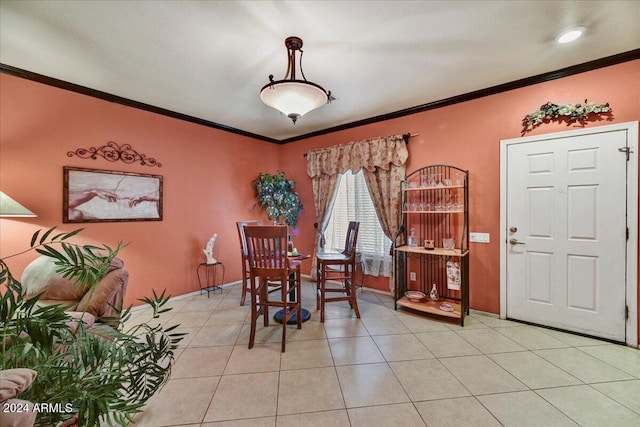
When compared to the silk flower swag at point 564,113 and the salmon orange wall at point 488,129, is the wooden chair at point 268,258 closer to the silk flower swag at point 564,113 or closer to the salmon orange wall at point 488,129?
the salmon orange wall at point 488,129

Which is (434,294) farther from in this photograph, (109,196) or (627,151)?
(109,196)

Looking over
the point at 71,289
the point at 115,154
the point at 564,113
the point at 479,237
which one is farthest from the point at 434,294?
the point at 115,154

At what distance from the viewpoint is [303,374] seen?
2012 mm

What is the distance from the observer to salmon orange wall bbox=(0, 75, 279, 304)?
2.52 metres

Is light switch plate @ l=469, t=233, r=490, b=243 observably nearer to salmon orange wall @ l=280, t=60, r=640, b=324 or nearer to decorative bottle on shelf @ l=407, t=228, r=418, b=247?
salmon orange wall @ l=280, t=60, r=640, b=324

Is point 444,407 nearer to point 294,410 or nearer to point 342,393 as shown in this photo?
point 342,393

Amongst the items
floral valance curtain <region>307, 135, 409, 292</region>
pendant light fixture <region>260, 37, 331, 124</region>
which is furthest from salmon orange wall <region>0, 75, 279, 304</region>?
pendant light fixture <region>260, 37, 331, 124</region>

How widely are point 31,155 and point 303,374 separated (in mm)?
3464

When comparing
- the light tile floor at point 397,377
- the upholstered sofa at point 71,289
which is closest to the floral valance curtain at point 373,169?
the light tile floor at point 397,377

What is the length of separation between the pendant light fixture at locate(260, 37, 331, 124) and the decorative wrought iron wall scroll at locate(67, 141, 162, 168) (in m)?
2.26

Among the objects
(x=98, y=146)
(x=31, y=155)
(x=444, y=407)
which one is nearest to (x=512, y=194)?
(x=444, y=407)

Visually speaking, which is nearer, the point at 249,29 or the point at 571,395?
the point at 571,395

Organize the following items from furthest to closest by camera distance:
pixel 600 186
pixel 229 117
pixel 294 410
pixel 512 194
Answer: pixel 229 117 < pixel 512 194 < pixel 600 186 < pixel 294 410

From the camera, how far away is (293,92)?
2.01 meters
